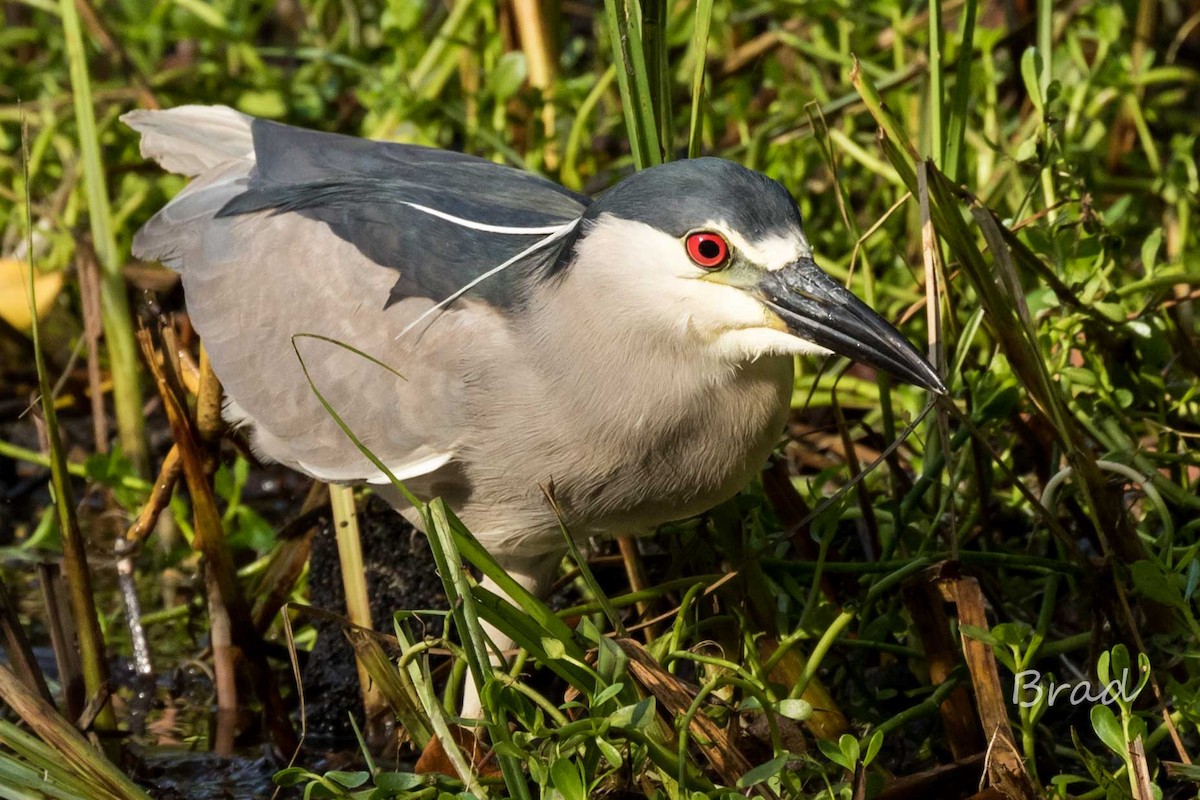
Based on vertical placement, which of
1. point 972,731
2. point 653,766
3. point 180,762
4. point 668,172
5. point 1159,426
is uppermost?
point 668,172

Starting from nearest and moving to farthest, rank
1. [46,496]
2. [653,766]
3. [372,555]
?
[653,766], [372,555], [46,496]

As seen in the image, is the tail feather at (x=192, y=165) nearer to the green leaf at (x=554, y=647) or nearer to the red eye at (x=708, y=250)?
the red eye at (x=708, y=250)

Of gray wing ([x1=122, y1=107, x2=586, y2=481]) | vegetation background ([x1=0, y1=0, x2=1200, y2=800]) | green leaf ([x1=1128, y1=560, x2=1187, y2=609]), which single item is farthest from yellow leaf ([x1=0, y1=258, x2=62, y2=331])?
green leaf ([x1=1128, y1=560, x2=1187, y2=609])

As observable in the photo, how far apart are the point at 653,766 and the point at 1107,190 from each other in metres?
2.42

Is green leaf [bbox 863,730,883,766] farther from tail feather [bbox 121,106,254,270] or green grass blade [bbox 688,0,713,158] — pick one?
tail feather [bbox 121,106,254,270]

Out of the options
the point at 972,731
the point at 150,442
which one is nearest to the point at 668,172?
the point at 972,731

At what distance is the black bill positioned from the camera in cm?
191

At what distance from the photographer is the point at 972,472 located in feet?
8.11

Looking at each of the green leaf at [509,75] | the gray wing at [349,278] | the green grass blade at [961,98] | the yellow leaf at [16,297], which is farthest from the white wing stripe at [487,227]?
the yellow leaf at [16,297]

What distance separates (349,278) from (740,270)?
78cm

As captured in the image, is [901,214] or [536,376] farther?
[901,214]

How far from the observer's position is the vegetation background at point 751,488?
1.88 meters

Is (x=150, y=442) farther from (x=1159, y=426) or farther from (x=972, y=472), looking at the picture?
(x=1159, y=426)

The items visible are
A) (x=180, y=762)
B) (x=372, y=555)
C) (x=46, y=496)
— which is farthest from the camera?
(x=46, y=496)
